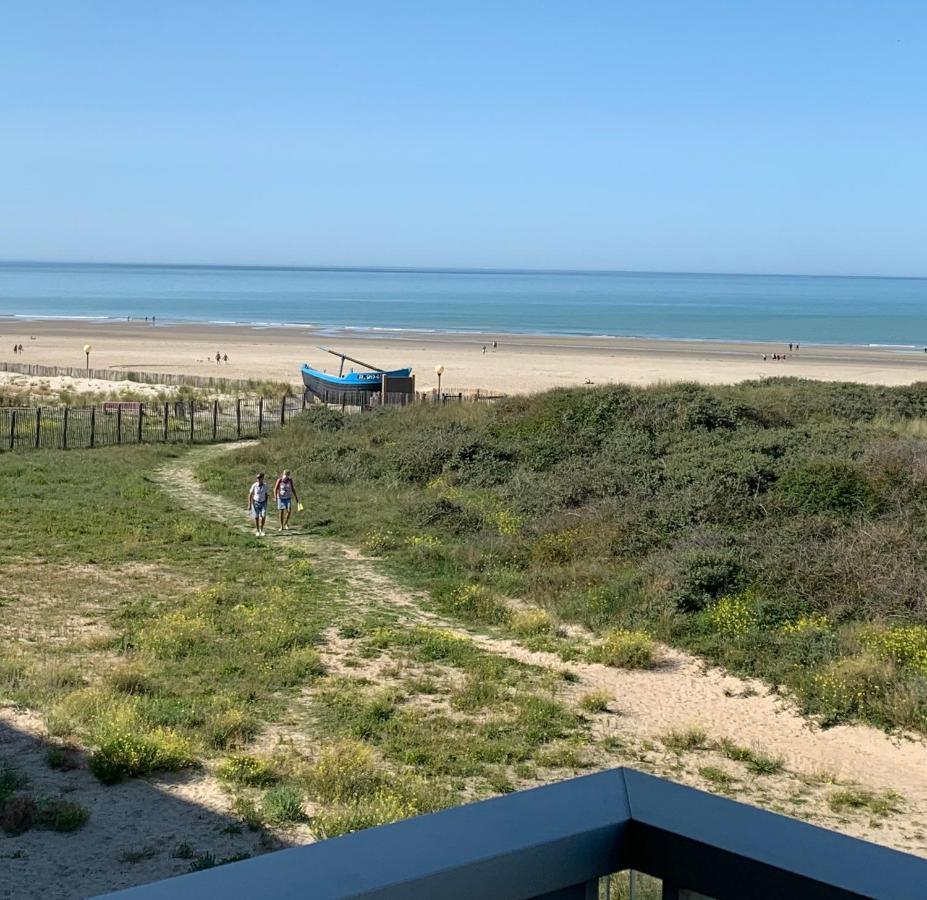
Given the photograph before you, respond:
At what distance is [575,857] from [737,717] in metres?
11.5

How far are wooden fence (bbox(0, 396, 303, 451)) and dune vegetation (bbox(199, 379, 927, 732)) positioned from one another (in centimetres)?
454

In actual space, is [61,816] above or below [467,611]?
above

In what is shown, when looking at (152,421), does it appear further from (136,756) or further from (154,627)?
(136,756)

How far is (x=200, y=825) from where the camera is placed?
9.34 metres

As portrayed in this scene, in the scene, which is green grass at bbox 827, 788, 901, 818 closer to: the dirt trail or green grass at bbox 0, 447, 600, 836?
the dirt trail

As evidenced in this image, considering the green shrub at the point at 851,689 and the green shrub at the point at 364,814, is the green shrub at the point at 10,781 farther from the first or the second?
the green shrub at the point at 851,689

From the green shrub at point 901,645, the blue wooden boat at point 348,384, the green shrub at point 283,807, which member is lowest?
the green shrub at point 283,807

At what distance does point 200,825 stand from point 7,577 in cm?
1013

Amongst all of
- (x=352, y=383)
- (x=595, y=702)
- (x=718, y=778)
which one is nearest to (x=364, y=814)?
(x=718, y=778)

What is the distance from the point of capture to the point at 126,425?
125 feet

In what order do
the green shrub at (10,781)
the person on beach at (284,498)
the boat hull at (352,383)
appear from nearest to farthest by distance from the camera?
the green shrub at (10,781) < the person on beach at (284,498) < the boat hull at (352,383)

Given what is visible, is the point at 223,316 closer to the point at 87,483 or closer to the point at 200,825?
the point at 87,483

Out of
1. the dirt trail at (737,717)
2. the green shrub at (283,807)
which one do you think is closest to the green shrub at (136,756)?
the green shrub at (283,807)

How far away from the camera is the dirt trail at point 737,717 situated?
1128cm
